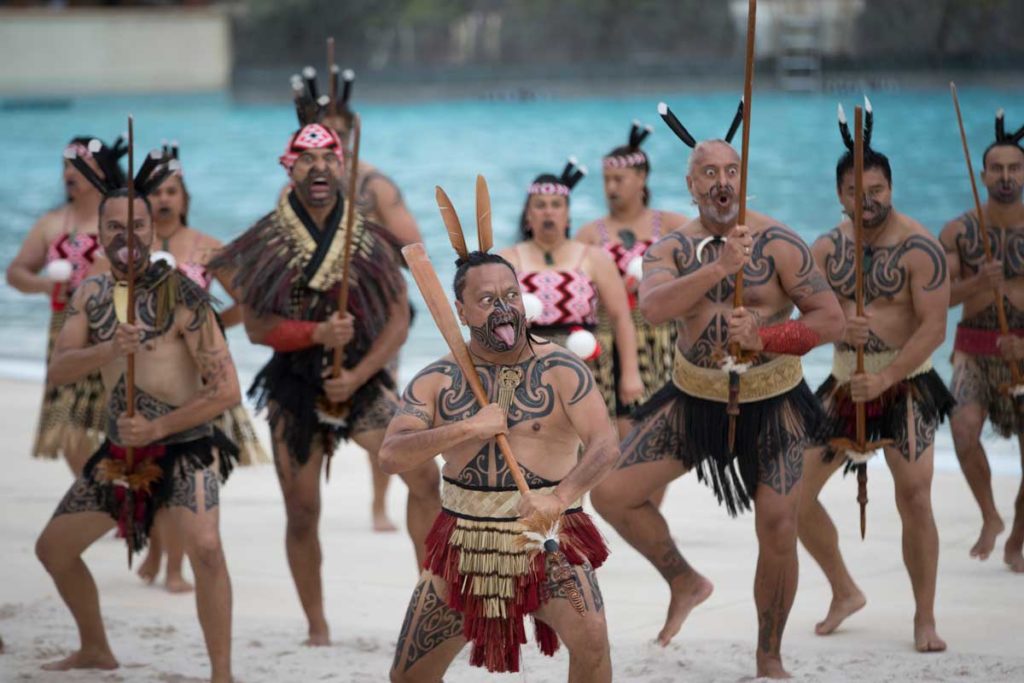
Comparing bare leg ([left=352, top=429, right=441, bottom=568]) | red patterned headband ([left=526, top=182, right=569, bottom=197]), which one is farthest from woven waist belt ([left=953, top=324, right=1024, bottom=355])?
bare leg ([left=352, top=429, right=441, bottom=568])

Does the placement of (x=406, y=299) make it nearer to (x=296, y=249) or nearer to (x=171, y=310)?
(x=296, y=249)

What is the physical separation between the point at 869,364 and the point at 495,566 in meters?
2.32

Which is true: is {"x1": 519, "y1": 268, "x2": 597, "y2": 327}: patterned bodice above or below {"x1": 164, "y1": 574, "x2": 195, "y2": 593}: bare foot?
above

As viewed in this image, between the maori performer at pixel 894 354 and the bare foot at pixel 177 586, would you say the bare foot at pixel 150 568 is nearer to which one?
the bare foot at pixel 177 586

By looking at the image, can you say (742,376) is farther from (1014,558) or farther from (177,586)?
(177,586)

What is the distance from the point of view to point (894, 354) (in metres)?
6.63

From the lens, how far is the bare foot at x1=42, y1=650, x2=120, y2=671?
257 inches

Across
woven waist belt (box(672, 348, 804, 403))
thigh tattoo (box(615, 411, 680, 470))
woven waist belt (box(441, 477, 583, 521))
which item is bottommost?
woven waist belt (box(441, 477, 583, 521))

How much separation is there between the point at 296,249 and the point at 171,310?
0.84 m

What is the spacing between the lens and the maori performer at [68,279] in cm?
811

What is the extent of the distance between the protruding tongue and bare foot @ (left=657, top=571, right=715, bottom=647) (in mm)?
1951

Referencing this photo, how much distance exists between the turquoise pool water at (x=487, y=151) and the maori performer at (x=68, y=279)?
5.71 metres

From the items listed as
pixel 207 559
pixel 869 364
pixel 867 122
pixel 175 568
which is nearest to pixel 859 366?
pixel 869 364

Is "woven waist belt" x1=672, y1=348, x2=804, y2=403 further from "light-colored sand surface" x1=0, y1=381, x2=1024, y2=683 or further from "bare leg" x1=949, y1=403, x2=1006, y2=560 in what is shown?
"bare leg" x1=949, y1=403, x2=1006, y2=560
